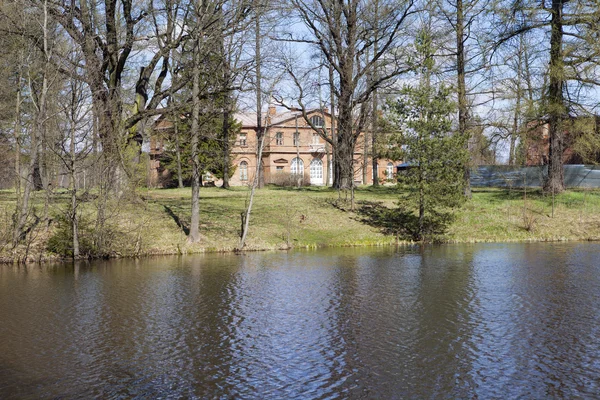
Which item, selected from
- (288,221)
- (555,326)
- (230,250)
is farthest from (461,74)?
(555,326)

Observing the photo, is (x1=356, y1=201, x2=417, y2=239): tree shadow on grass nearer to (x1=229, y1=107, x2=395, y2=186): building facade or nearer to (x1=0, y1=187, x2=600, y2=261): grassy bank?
(x1=0, y1=187, x2=600, y2=261): grassy bank

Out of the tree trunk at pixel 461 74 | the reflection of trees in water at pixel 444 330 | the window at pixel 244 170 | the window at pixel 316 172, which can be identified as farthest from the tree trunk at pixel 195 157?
the window at pixel 316 172

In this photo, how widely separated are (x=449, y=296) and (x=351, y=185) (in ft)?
51.6

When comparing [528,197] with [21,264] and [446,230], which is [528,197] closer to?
[446,230]

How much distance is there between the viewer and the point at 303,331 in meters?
10.7

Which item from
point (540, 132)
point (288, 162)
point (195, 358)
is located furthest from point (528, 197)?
point (288, 162)

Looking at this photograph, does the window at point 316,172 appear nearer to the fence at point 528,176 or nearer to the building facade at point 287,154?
the building facade at point 287,154

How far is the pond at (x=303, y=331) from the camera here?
795 cm

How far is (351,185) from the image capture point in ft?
95.3

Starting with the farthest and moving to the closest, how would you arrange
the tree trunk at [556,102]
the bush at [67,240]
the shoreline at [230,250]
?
the tree trunk at [556,102], the bush at [67,240], the shoreline at [230,250]

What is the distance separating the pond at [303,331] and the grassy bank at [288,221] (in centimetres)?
309

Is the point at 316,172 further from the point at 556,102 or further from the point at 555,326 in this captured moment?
the point at 555,326

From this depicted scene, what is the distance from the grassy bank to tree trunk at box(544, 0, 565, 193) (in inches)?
42.9

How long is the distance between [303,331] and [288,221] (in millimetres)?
14430
